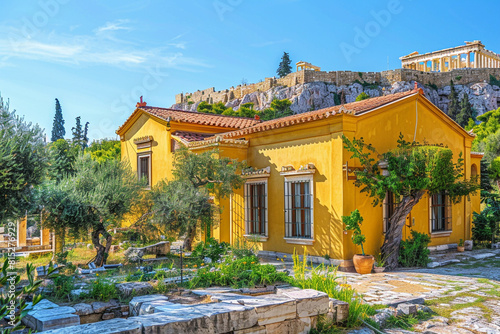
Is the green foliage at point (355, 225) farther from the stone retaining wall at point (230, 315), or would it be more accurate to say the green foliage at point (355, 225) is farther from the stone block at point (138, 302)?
the stone block at point (138, 302)

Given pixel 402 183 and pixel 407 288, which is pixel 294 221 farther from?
pixel 407 288

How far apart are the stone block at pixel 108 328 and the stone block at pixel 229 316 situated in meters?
0.83

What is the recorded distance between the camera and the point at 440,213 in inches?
539

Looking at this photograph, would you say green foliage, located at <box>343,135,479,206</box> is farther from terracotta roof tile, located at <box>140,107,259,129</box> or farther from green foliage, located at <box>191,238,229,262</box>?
terracotta roof tile, located at <box>140,107,259,129</box>

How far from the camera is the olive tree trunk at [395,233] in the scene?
10953 mm

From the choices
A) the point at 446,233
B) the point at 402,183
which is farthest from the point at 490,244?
the point at 402,183

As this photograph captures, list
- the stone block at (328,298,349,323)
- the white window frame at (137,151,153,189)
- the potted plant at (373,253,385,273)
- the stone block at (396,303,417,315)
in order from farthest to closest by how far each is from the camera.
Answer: the white window frame at (137,151,153,189), the potted plant at (373,253,385,273), the stone block at (396,303,417,315), the stone block at (328,298,349,323)

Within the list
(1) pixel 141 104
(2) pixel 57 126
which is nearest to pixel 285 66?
(2) pixel 57 126

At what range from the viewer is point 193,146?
13.8 meters

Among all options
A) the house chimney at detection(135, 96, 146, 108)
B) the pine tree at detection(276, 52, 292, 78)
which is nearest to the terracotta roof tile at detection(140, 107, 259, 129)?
the house chimney at detection(135, 96, 146, 108)

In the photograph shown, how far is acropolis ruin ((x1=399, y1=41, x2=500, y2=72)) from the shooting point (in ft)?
218

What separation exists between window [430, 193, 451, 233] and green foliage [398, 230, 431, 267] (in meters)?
2.20

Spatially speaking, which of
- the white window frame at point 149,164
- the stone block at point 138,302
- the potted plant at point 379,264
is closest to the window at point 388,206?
the potted plant at point 379,264

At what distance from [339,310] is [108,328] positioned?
10.5 ft
